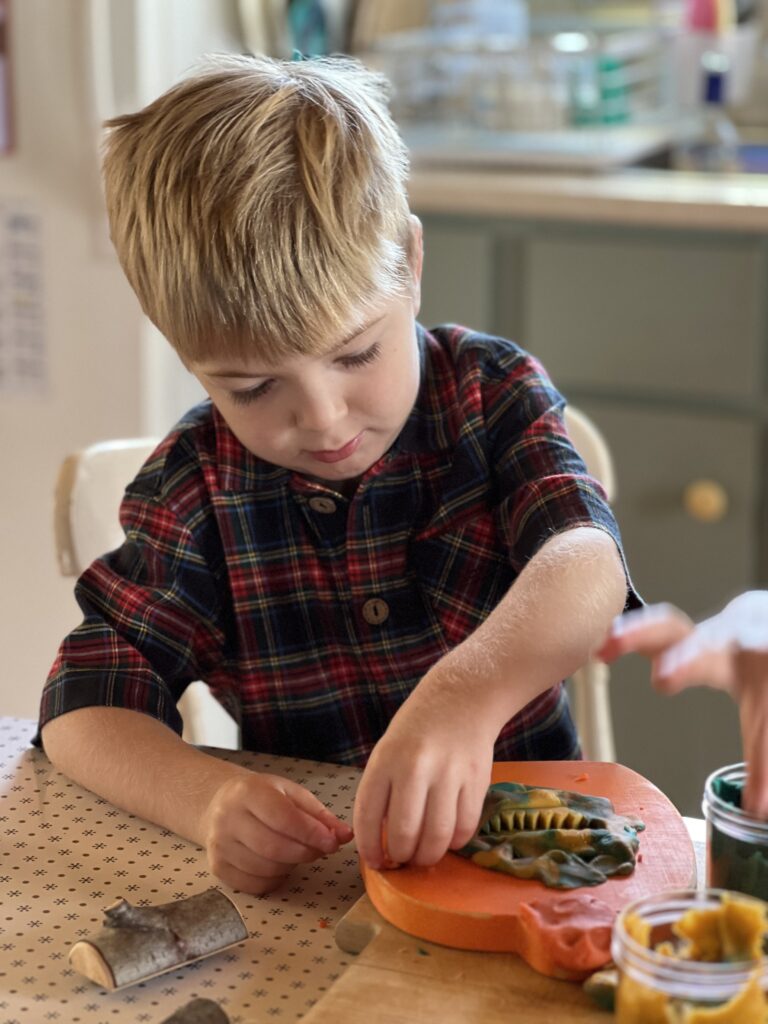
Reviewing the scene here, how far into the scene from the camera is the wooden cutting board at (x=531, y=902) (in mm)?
640

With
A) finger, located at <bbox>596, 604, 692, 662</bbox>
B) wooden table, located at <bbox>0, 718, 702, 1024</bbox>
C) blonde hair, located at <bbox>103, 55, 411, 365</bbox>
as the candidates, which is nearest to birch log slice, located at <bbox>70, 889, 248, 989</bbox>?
wooden table, located at <bbox>0, 718, 702, 1024</bbox>

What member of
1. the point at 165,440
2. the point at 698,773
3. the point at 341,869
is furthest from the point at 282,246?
the point at 698,773

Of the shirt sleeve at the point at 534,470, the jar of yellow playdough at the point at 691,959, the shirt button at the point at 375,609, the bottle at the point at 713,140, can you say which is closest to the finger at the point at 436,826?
the jar of yellow playdough at the point at 691,959

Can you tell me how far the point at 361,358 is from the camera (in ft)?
2.99

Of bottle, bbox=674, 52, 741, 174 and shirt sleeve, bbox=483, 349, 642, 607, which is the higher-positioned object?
bottle, bbox=674, 52, 741, 174

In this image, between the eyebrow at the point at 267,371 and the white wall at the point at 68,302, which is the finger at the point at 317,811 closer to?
the eyebrow at the point at 267,371

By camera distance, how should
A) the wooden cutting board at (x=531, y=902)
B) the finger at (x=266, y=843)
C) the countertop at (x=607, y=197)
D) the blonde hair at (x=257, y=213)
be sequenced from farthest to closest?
the countertop at (x=607, y=197), the blonde hair at (x=257, y=213), the finger at (x=266, y=843), the wooden cutting board at (x=531, y=902)

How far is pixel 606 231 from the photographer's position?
6.41 ft

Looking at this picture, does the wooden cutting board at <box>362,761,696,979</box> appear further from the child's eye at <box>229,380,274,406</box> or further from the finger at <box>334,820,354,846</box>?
the child's eye at <box>229,380,274,406</box>

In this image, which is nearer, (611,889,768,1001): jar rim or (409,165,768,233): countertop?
(611,889,768,1001): jar rim

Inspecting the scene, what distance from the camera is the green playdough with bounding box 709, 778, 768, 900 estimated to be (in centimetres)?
66

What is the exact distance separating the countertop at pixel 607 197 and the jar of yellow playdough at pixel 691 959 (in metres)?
1.39

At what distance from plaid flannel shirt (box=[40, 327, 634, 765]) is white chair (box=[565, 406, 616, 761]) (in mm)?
178

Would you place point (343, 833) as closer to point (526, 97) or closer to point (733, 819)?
point (733, 819)
